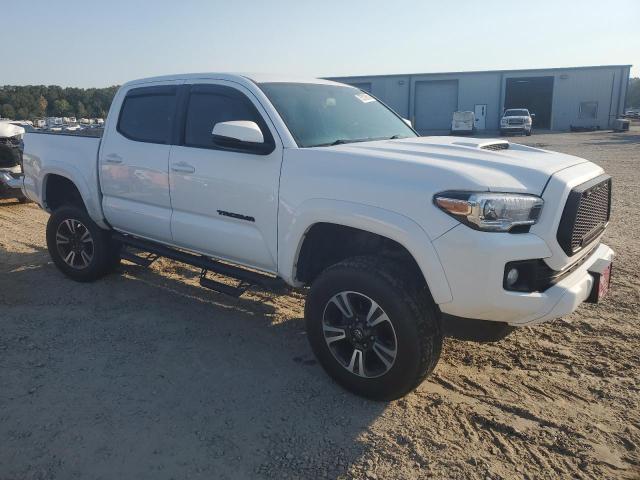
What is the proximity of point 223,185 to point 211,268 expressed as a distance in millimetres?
774

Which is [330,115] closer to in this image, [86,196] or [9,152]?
[86,196]

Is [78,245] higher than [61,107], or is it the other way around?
[61,107]

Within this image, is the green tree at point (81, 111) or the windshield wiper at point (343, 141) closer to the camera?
the windshield wiper at point (343, 141)

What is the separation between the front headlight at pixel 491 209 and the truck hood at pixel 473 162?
2.2 inches

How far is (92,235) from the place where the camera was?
17.7ft

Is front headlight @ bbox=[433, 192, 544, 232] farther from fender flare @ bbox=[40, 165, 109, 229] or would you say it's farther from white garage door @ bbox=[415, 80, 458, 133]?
white garage door @ bbox=[415, 80, 458, 133]

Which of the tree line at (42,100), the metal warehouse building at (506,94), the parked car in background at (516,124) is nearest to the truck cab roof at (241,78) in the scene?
the tree line at (42,100)

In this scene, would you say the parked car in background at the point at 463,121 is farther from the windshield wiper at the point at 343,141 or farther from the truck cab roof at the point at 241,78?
the windshield wiper at the point at 343,141

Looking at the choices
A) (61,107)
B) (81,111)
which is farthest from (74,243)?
(61,107)

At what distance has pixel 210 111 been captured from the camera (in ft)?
14.0

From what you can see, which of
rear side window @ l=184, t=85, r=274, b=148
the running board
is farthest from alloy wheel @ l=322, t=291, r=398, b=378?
the running board

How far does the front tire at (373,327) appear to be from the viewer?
3088 millimetres

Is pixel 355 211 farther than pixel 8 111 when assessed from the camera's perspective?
No

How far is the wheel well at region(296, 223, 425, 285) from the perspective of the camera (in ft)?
11.3
